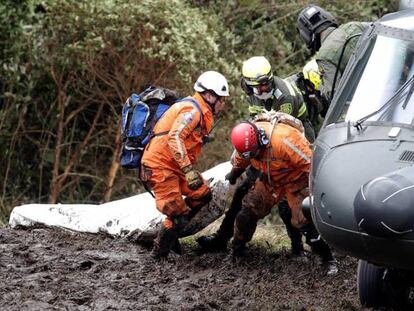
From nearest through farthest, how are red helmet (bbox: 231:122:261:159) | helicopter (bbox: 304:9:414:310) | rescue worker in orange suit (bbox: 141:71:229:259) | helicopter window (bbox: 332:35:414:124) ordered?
helicopter (bbox: 304:9:414:310) → helicopter window (bbox: 332:35:414:124) → red helmet (bbox: 231:122:261:159) → rescue worker in orange suit (bbox: 141:71:229:259)

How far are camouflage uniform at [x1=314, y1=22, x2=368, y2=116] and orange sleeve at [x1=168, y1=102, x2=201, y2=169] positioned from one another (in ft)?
4.21

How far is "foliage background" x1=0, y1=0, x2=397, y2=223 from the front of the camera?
1393 cm

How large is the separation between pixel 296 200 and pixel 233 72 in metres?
5.88

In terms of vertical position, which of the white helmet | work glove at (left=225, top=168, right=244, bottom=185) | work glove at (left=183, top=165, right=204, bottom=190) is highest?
the white helmet

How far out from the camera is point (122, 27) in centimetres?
1385

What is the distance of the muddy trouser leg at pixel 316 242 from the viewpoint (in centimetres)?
902

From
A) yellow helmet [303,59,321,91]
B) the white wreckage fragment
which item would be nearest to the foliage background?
the white wreckage fragment

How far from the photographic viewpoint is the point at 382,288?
25.9 ft

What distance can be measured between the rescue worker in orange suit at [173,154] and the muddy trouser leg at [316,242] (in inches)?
40.3

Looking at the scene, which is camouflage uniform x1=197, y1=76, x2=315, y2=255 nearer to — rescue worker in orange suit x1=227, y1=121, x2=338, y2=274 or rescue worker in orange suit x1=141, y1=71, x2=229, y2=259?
rescue worker in orange suit x1=227, y1=121, x2=338, y2=274

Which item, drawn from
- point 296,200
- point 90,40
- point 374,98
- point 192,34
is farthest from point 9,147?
point 374,98

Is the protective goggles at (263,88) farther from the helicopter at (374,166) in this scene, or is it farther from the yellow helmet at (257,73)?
the helicopter at (374,166)

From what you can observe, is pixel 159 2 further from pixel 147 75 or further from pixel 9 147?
pixel 9 147

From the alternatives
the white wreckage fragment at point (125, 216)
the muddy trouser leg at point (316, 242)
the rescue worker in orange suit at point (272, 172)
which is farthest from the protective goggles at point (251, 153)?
the white wreckage fragment at point (125, 216)
